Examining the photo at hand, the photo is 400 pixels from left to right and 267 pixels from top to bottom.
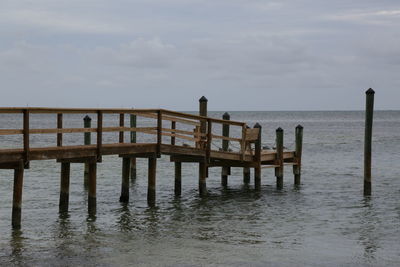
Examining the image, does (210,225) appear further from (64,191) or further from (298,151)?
(298,151)

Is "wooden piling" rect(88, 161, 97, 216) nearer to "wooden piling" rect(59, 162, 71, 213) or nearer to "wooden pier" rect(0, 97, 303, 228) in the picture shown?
"wooden pier" rect(0, 97, 303, 228)

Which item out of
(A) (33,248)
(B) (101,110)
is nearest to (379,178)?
(B) (101,110)

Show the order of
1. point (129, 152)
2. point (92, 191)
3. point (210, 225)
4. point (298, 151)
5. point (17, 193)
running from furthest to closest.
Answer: point (298, 151) → point (129, 152) → point (92, 191) → point (210, 225) → point (17, 193)

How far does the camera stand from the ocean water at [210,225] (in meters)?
14.2

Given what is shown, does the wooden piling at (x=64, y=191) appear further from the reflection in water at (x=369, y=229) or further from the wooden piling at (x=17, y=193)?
the reflection in water at (x=369, y=229)

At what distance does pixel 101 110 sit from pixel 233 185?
10.4 metres

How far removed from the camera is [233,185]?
2775 centimetres

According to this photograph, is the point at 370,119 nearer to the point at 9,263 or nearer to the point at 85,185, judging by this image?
the point at 85,185

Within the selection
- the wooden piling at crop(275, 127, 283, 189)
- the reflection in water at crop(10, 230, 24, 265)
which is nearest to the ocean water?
the reflection in water at crop(10, 230, 24, 265)

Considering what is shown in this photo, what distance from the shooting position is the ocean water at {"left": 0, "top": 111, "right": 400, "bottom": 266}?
14219 mm

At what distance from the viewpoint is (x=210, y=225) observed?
18281 millimetres

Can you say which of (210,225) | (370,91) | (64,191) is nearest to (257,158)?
(370,91)

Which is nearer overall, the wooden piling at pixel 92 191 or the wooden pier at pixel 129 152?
the wooden pier at pixel 129 152

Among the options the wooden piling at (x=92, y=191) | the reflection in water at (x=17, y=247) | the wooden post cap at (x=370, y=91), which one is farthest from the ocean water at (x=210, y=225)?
the wooden post cap at (x=370, y=91)
